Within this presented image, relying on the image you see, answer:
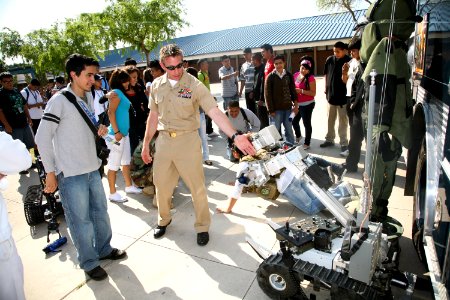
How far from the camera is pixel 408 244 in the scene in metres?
3.02

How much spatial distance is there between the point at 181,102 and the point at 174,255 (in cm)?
159

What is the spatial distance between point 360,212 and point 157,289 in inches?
73.7

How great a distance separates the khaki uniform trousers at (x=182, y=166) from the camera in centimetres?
312

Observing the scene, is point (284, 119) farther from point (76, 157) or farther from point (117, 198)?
point (76, 157)

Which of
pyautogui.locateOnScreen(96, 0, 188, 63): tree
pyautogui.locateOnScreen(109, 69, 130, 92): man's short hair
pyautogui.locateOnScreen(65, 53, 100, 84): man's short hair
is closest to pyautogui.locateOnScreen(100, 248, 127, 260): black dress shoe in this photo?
pyautogui.locateOnScreen(65, 53, 100, 84): man's short hair

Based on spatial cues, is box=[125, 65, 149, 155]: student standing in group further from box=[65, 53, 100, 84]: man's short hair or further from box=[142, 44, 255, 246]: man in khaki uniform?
box=[65, 53, 100, 84]: man's short hair

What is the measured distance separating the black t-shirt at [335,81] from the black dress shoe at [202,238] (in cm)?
365

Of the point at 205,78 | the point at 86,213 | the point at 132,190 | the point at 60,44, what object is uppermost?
the point at 60,44

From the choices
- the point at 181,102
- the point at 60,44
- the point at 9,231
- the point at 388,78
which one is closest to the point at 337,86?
the point at 388,78

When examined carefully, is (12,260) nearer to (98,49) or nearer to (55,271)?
(55,271)

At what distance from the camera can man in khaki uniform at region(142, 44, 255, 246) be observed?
2.94 m

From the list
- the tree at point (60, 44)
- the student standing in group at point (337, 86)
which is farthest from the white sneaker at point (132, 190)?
the tree at point (60, 44)

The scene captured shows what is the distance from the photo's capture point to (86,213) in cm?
280

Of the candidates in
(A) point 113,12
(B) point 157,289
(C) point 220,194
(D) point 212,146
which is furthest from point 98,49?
(B) point 157,289
